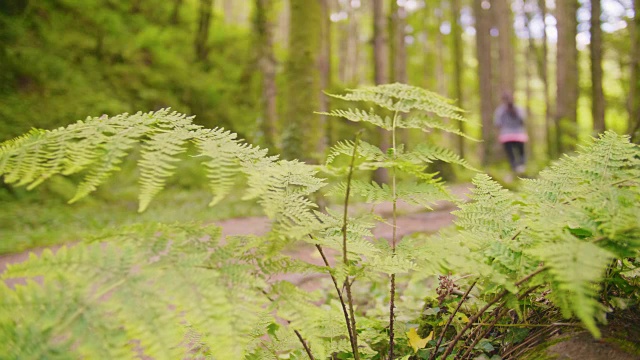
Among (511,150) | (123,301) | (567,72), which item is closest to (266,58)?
(511,150)

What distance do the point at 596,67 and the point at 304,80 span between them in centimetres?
636

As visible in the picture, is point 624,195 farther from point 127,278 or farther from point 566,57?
point 566,57

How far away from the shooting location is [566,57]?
Answer: 1009cm

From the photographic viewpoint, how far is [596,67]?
810cm

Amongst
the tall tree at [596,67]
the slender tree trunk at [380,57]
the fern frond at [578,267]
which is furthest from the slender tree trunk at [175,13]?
the fern frond at [578,267]

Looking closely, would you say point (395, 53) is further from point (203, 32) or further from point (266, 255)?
point (266, 255)

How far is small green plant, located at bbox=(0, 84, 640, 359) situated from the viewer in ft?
3.08

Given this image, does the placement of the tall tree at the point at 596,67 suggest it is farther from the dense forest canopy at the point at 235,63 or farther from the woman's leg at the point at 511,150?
the woman's leg at the point at 511,150

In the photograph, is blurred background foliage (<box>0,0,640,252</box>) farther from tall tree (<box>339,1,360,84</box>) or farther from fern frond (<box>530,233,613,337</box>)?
tall tree (<box>339,1,360,84</box>)

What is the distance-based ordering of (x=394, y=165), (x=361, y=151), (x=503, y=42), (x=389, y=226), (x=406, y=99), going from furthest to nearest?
(x=503, y=42), (x=389, y=226), (x=406, y=99), (x=361, y=151), (x=394, y=165)

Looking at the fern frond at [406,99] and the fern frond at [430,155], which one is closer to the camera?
the fern frond at [430,155]

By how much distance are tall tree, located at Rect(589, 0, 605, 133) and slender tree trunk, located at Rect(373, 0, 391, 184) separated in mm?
3829

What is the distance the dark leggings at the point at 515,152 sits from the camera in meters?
9.92

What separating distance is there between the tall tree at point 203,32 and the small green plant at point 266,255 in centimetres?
1355
